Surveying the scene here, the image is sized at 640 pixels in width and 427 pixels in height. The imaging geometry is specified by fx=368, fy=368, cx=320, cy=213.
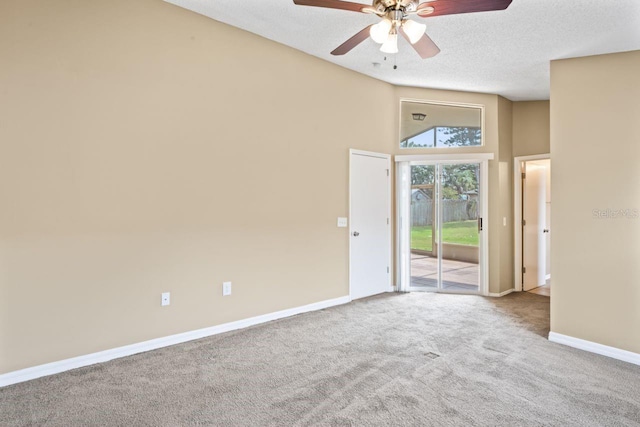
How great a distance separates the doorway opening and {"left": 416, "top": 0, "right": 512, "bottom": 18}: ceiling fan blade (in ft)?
13.3

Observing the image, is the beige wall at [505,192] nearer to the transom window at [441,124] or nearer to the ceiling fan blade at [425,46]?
the transom window at [441,124]

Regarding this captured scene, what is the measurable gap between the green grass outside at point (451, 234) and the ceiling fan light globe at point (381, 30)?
138 inches

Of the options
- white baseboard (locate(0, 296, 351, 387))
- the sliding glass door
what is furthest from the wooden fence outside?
white baseboard (locate(0, 296, 351, 387))

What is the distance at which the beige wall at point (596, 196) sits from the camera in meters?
3.25

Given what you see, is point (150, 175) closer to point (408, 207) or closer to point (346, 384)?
point (346, 384)

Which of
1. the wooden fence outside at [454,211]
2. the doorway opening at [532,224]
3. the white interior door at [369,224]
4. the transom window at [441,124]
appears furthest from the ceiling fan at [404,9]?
the doorway opening at [532,224]

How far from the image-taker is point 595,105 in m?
3.41

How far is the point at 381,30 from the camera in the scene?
2.50m

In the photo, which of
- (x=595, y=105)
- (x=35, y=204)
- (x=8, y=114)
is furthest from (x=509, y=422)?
(x=8, y=114)

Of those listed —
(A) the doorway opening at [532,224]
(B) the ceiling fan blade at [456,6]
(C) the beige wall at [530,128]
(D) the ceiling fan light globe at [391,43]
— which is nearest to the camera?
(B) the ceiling fan blade at [456,6]

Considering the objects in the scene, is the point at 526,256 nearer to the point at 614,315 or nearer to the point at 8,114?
the point at 614,315

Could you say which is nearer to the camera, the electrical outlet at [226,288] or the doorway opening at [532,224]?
the electrical outlet at [226,288]

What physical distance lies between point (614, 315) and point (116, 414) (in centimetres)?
406

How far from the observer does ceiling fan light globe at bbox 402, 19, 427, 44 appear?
97.1 inches
